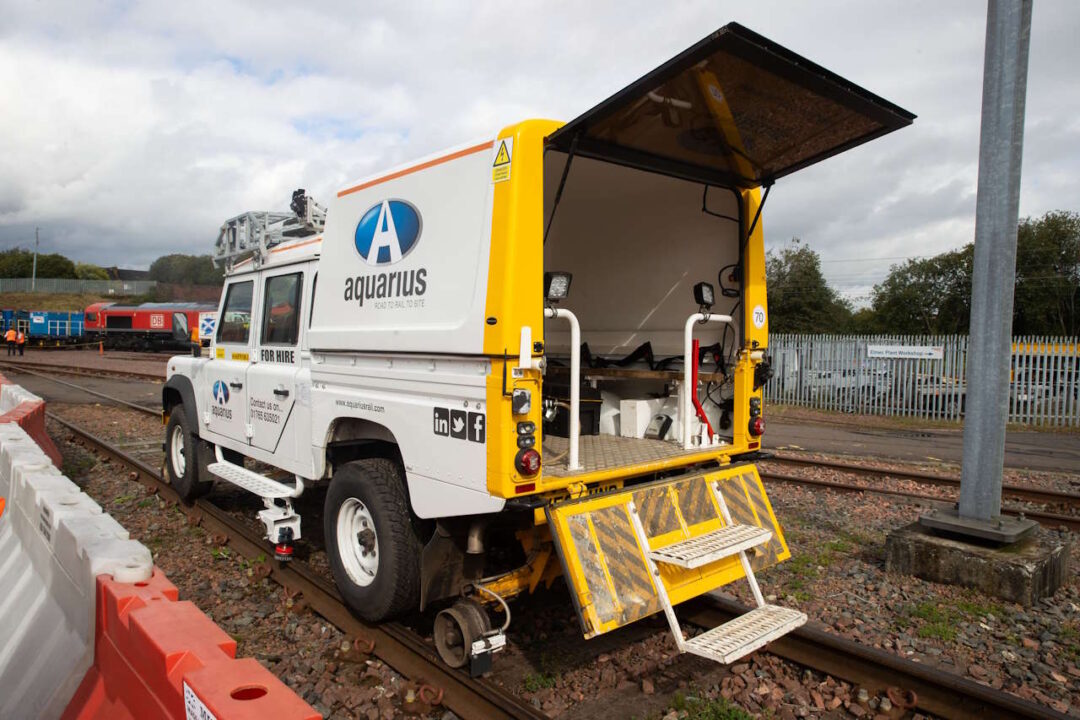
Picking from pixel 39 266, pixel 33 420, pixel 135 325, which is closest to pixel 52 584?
pixel 33 420

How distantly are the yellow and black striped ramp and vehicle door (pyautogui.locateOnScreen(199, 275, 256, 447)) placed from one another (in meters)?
3.61

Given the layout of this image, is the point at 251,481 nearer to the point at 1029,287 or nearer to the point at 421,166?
the point at 421,166

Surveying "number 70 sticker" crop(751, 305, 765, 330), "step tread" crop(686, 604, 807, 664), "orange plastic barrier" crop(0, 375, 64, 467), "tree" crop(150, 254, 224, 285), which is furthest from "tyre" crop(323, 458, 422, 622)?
"tree" crop(150, 254, 224, 285)

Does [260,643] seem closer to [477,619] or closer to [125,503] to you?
[477,619]

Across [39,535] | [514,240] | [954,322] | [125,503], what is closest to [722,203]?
[514,240]

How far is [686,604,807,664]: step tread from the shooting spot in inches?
127

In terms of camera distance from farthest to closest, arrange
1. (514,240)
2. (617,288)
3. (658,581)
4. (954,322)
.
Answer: (954,322), (617,288), (658,581), (514,240)

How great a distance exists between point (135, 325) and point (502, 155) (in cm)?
4849

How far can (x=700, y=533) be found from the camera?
Result: 4074 millimetres

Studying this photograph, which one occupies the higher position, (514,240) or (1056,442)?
(514,240)

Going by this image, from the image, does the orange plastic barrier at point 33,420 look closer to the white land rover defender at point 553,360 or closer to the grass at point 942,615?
the white land rover defender at point 553,360

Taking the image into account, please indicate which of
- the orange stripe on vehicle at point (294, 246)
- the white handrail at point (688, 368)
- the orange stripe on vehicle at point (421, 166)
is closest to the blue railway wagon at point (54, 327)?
the orange stripe on vehicle at point (294, 246)

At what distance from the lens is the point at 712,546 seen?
3.78m

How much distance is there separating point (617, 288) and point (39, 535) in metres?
4.32
